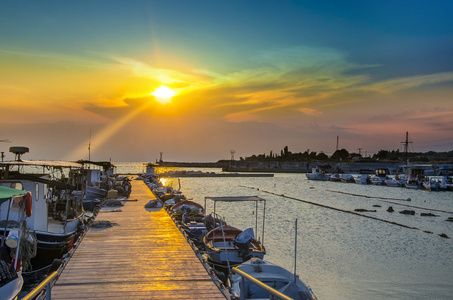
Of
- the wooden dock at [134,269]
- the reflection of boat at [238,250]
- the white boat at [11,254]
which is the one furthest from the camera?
the reflection of boat at [238,250]

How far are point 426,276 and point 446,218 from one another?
87.1 feet

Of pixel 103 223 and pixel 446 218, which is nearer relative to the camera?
pixel 103 223

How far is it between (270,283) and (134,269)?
4.71 m

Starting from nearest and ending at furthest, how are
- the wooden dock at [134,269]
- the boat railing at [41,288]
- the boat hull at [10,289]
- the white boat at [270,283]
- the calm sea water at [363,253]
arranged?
1. the boat railing at [41,288]
2. the wooden dock at [134,269]
3. the boat hull at [10,289]
4. the white boat at [270,283]
5. the calm sea water at [363,253]

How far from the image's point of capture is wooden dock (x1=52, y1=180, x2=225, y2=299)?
970cm

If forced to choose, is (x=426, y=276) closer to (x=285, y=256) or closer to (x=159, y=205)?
(x=285, y=256)

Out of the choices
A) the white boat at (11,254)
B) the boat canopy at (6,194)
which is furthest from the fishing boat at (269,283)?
the boat canopy at (6,194)

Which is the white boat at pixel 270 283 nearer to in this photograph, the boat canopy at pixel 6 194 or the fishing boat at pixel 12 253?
the fishing boat at pixel 12 253

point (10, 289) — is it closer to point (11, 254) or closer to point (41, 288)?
point (11, 254)

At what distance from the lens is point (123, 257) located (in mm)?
13305

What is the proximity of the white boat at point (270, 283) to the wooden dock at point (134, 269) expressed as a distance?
5.71 ft

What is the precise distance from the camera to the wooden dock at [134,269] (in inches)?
382

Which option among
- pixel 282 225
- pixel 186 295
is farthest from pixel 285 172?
pixel 186 295

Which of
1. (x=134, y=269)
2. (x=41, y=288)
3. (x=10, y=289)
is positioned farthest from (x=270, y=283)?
(x=41, y=288)
